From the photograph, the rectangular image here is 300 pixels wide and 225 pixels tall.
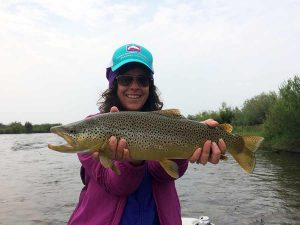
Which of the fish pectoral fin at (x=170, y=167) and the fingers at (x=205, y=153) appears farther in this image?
the fingers at (x=205, y=153)

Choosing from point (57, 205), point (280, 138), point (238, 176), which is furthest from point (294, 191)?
point (280, 138)

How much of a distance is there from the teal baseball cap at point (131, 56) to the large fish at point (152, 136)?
522mm

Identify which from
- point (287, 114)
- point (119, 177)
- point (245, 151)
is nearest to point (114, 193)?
point (119, 177)

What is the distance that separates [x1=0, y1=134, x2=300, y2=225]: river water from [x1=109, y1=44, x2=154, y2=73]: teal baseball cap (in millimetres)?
9823

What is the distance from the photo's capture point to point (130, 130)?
3.41 metres

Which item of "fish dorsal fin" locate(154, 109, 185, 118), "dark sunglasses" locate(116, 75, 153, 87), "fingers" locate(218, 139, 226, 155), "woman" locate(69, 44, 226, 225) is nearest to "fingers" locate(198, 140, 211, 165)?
"woman" locate(69, 44, 226, 225)

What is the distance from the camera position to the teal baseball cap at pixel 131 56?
369 centimetres

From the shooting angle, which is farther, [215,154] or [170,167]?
[215,154]

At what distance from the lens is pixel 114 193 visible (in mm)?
3162

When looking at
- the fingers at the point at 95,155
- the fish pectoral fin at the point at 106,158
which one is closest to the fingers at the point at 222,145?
the fish pectoral fin at the point at 106,158

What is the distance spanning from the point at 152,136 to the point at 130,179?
0.53 metres

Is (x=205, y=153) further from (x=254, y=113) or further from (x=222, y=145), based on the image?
(x=254, y=113)

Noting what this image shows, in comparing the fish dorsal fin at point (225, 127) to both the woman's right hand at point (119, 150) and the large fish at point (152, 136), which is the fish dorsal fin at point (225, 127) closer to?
the large fish at point (152, 136)

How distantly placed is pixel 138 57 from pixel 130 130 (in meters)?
0.75
